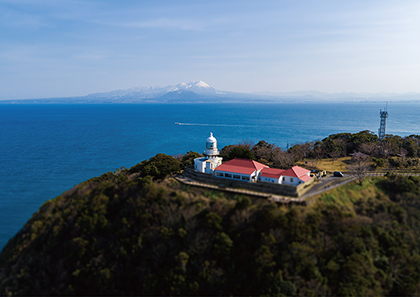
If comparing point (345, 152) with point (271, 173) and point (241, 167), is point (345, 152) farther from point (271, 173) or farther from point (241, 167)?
point (241, 167)

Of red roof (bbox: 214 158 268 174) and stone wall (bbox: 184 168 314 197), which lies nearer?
stone wall (bbox: 184 168 314 197)

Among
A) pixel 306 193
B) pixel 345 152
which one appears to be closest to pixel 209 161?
pixel 306 193

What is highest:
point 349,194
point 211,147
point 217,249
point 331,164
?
point 211,147

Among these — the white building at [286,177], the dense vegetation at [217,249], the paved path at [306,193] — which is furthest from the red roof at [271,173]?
the dense vegetation at [217,249]

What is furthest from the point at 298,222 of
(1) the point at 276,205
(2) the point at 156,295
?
(2) the point at 156,295

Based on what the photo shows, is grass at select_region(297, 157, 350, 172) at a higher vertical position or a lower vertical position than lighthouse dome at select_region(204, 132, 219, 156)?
lower

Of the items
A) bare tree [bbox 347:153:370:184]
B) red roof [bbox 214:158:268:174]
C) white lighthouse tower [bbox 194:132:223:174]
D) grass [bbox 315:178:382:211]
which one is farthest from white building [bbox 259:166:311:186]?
bare tree [bbox 347:153:370:184]

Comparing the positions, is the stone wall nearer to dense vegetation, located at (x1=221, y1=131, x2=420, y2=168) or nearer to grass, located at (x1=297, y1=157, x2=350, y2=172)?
dense vegetation, located at (x1=221, y1=131, x2=420, y2=168)
